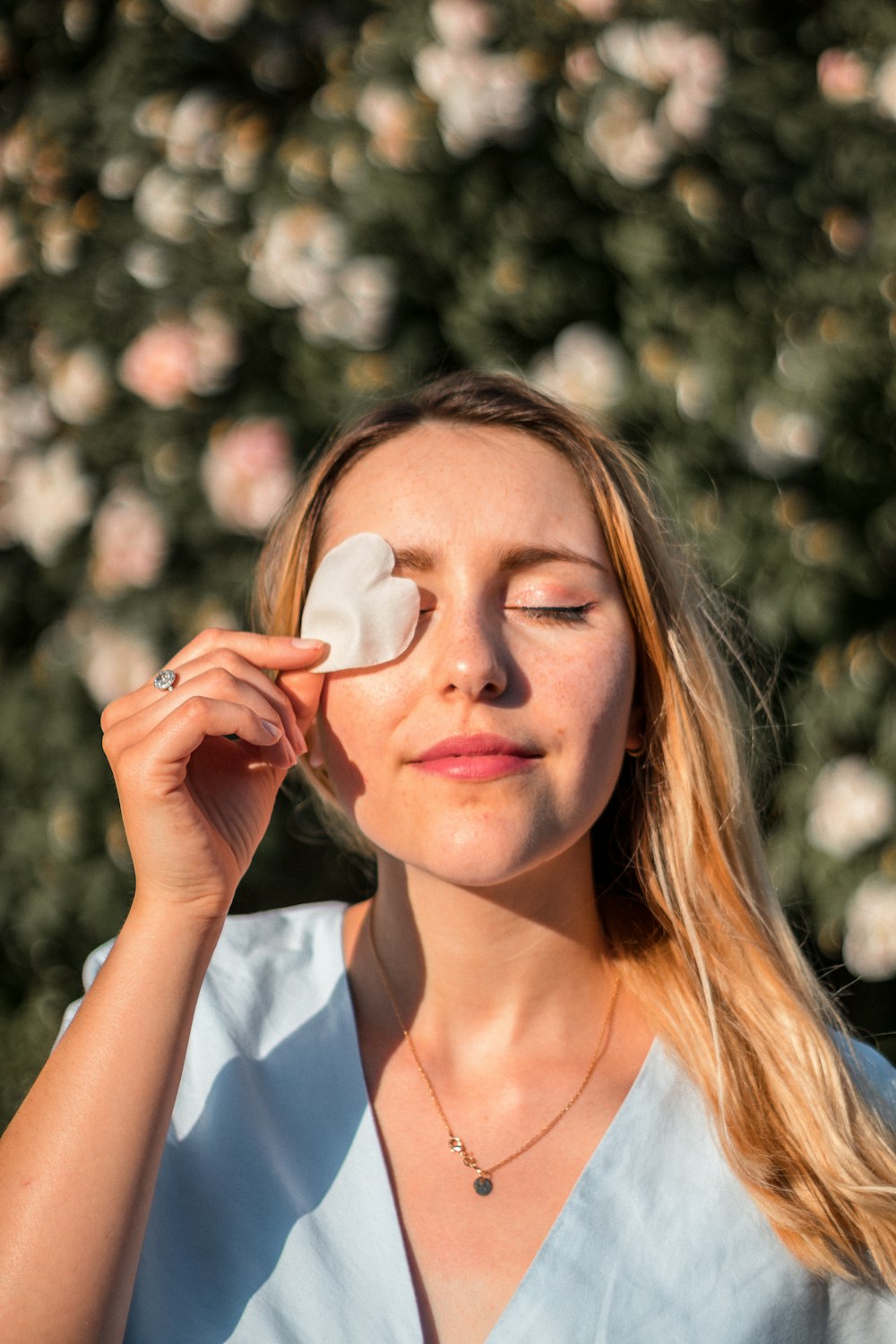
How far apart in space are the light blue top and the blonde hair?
0.24ft

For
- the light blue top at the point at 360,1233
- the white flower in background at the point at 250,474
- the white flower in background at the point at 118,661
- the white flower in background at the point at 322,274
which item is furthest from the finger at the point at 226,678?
the white flower in background at the point at 322,274

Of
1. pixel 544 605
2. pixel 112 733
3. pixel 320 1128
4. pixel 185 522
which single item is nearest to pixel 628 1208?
pixel 320 1128

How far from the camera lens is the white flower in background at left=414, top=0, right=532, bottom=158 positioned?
106 inches

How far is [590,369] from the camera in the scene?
109 inches

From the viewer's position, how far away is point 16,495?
3.12 m

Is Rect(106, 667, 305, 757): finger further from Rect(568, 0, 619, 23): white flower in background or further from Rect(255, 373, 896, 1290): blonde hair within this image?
Rect(568, 0, 619, 23): white flower in background

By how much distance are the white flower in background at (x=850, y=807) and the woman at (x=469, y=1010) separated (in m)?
0.77

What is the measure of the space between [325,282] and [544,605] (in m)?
1.52

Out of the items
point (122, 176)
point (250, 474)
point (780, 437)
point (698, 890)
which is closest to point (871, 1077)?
point (698, 890)

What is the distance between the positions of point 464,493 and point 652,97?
1.46 meters

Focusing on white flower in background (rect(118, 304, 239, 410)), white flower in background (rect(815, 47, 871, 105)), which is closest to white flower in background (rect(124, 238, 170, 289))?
white flower in background (rect(118, 304, 239, 410))

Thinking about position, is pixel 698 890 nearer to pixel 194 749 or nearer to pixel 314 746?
pixel 314 746

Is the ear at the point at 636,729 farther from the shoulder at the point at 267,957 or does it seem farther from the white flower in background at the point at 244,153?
the white flower in background at the point at 244,153

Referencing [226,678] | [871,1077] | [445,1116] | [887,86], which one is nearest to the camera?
[226,678]
